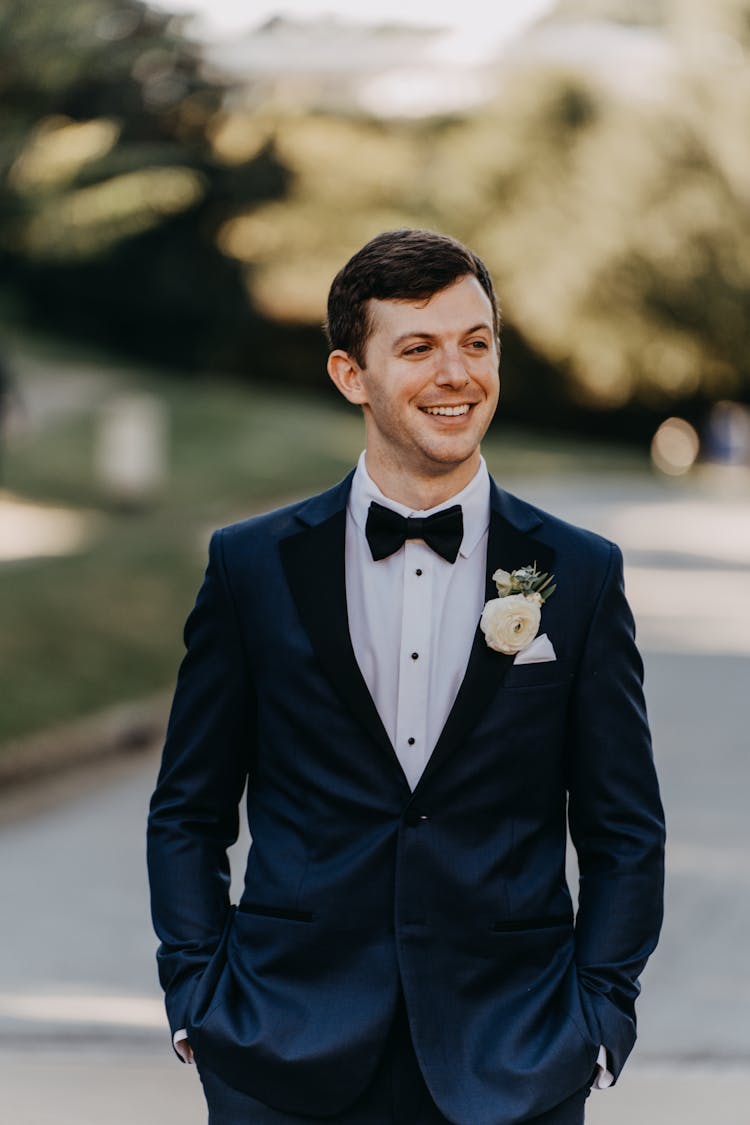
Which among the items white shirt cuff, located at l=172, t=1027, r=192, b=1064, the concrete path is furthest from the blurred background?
white shirt cuff, located at l=172, t=1027, r=192, b=1064

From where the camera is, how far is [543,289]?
35.1 m

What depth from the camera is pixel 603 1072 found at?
2.58m

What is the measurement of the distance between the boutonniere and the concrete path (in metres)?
2.43

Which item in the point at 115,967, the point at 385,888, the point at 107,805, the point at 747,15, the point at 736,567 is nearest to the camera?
the point at 385,888

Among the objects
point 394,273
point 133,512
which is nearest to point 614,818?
point 394,273

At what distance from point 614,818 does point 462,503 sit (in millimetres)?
550

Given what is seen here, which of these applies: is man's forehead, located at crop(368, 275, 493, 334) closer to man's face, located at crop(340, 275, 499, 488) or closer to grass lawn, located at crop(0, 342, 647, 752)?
man's face, located at crop(340, 275, 499, 488)

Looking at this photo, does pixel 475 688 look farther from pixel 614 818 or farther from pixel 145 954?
pixel 145 954

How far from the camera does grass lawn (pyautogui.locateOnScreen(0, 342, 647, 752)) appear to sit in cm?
1042

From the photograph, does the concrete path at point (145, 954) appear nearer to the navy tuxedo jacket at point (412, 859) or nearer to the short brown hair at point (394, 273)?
the navy tuxedo jacket at point (412, 859)

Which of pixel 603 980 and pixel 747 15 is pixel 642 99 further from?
pixel 603 980

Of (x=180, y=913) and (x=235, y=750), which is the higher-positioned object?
(x=235, y=750)

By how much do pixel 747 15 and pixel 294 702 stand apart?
34.7 meters

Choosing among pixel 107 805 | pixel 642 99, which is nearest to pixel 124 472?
pixel 107 805
